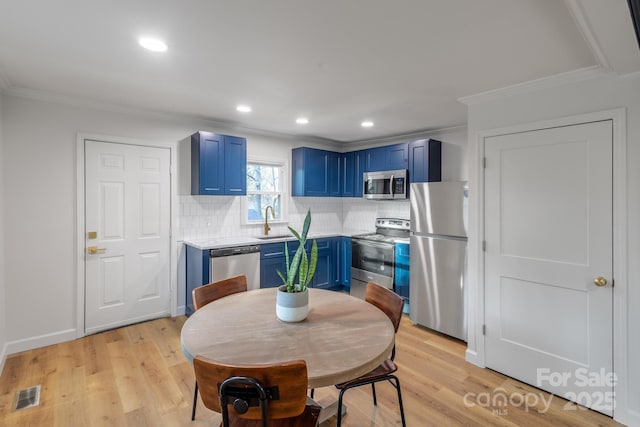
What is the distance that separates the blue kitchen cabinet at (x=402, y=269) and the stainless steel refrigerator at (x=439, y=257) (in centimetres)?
20

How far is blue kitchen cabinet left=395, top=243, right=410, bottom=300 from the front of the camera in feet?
12.9

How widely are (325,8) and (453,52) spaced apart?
930mm

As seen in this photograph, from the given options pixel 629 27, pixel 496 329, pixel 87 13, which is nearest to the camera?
pixel 629 27

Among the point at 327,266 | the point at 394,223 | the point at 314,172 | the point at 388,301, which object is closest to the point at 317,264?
the point at 327,266

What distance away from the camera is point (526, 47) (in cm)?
196

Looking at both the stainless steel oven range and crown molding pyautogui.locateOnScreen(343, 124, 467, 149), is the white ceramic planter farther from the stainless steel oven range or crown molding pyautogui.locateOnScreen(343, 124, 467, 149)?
crown molding pyautogui.locateOnScreen(343, 124, 467, 149)

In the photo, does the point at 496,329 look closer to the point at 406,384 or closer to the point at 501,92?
the point at 406,384

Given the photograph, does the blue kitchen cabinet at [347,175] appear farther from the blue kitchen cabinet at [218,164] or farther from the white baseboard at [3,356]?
the white baseboard at [3,356]

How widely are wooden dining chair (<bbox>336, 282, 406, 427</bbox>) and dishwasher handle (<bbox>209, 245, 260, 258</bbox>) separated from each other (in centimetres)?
193

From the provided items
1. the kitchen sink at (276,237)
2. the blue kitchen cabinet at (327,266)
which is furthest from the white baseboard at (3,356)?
the blue kitchen cabinet at (327,266)

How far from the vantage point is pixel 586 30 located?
1.63 metres

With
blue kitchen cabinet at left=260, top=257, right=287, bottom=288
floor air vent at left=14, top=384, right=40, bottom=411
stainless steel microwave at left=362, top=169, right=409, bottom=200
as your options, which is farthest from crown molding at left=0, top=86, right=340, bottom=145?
floor air vent at left=14, top=384, right=40, bottom=411

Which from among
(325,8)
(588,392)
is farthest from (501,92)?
(588,392)

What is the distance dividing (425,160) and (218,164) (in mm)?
2553
